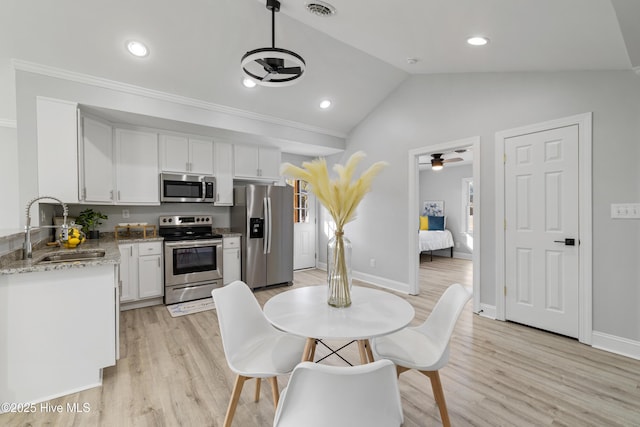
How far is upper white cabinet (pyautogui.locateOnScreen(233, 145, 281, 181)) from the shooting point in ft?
15.3

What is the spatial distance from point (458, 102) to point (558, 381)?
302 centimetres

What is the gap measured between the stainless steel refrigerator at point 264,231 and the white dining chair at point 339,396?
363 centimetres

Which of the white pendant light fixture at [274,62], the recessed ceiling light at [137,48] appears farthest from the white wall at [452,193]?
the recessed ceiling light at [137,48]

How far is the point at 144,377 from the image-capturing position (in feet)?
7.36

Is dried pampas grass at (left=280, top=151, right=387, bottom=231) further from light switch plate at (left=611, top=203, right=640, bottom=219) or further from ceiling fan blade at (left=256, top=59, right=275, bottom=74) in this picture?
light switch plate at (left=611, top=203, right=640, bottom=219)

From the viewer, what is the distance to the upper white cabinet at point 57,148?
116 inches

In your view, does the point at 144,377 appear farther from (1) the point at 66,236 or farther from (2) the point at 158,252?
(2) the point at 158,252

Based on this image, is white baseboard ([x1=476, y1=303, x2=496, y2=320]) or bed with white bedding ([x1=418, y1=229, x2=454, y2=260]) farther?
bed with white bedding ([x1=418, y1=229, x2=454, y2=260])

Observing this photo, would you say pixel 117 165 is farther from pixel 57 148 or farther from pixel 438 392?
pixel 438 392

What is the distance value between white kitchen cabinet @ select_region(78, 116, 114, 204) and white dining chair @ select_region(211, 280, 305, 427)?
2566 millimetres

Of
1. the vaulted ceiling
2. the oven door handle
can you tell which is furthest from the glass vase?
the oven door handle

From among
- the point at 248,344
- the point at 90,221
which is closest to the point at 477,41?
the point at 248,344

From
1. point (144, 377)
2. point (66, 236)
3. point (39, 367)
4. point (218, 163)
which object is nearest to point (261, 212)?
point (218, 163)

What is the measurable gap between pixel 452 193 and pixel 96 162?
7593 mm
